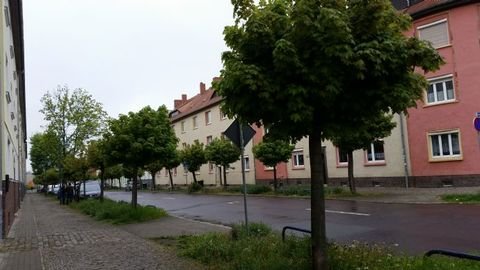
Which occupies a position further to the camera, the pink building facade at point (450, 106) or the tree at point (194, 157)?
the tree at point (194, 157)

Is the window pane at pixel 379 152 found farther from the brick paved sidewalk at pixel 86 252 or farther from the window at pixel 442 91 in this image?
the brick paved sidewalk at pixel 86 252

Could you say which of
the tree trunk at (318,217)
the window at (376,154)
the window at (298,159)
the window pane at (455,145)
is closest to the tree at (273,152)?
the window at (376,154)

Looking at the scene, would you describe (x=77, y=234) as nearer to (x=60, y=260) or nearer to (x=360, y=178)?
(x=60, y=260)

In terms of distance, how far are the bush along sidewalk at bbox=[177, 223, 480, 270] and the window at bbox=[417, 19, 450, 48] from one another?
20287mm

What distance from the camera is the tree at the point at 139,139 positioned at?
1825 cm

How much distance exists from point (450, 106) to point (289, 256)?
20.8 metres

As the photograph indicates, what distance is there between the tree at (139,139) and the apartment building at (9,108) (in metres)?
3.68

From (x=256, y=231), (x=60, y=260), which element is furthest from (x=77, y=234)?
(x=256, y=231)

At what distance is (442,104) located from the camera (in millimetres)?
25734

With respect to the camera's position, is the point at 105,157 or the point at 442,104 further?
the point at 442,104

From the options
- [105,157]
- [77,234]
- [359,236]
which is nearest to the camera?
[359,236]

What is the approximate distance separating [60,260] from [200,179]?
43.7 meters

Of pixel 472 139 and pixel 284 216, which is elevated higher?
pixel 472 139

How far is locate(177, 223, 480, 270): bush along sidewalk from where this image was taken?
662cm
